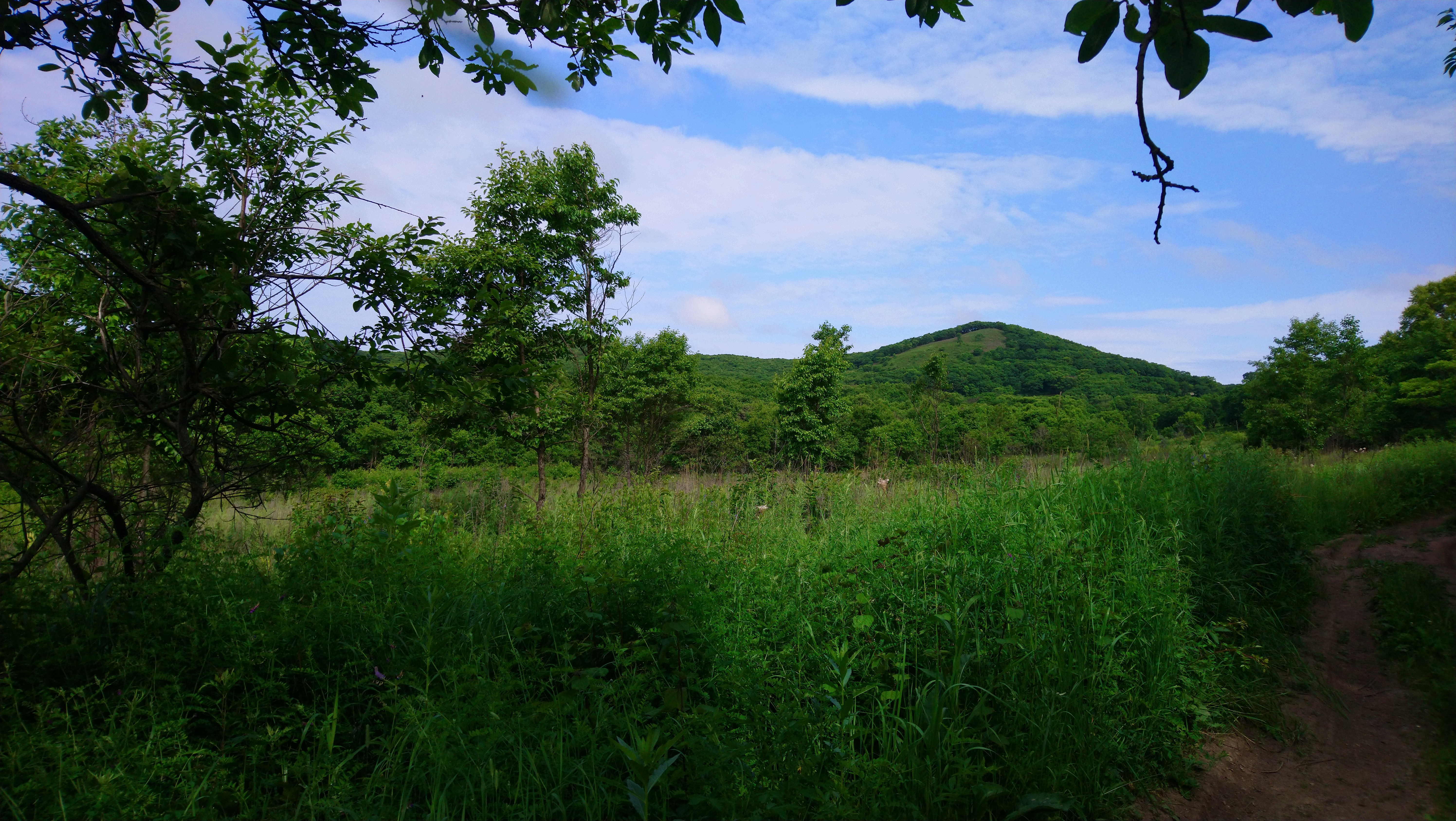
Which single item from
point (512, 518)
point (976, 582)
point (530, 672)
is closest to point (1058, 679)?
point (976, 582)

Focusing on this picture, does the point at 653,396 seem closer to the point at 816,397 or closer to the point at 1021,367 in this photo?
the point at 816,397

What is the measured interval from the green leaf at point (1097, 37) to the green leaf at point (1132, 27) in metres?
0.05

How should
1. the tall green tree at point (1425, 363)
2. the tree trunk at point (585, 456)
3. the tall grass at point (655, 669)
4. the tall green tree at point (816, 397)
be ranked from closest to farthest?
the tall grass at point (655, 669)
the tree trunk at point (585, 456)
the tall green tree at point (1425, 363)
the tall green tree at point (816, 397)

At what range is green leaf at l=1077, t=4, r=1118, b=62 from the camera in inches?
51.6

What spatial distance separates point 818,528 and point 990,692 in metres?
3.09

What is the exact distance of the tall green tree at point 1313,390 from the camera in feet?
56.1

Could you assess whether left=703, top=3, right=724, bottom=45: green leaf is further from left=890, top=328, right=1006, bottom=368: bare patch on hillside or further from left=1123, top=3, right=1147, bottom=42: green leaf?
left=890, top=328, right=1006, bottom=368: bare patch on hillside

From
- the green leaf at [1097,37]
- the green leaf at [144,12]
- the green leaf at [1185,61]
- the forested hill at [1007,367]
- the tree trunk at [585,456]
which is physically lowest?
the tree trunk at [585,456]

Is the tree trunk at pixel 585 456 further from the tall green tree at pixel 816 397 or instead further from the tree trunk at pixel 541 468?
the tall green tree at pixel 816 397

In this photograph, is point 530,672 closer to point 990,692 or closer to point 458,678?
point 458,678

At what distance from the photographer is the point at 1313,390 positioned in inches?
698

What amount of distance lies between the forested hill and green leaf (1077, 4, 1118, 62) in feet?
143

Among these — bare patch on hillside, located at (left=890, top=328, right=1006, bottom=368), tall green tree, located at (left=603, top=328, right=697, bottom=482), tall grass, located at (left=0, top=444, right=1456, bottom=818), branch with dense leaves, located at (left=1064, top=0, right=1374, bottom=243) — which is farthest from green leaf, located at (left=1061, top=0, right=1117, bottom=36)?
bare patch on hillside, located at (left=890, top=328, right=1006, bottom=368)

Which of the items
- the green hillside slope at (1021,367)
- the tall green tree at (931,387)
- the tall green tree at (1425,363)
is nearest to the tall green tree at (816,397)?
the tall green tree at (931,387)
